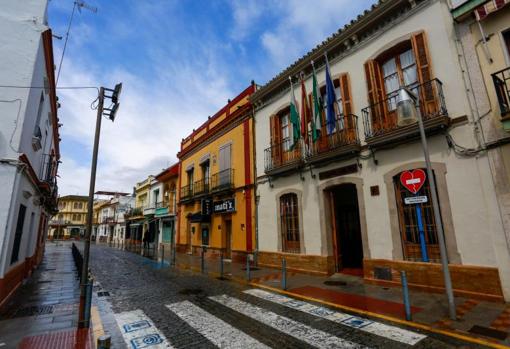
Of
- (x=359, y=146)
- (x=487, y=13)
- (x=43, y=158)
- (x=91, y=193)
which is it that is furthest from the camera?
(x=43, y=158)

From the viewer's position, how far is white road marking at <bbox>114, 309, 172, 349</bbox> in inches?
169

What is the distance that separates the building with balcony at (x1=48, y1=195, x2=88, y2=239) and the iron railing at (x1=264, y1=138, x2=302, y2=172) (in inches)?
2554

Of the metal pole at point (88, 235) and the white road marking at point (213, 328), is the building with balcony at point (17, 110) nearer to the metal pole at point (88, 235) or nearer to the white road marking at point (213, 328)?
the metal pole at point (88, 235)

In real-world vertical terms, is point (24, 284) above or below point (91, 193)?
below

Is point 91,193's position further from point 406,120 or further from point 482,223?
point 482,223

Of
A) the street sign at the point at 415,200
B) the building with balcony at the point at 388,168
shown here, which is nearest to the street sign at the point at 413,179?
the building with balcony at the point at 388,168

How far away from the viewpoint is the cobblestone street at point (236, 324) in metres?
4.25

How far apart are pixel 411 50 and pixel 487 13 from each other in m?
2.03

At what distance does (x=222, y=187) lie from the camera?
1591 cm

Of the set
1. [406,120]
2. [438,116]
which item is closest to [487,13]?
[438,116]

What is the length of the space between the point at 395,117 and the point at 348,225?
16.8ft

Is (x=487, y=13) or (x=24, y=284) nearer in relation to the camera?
(x=487, y=13)

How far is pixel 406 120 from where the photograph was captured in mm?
5273

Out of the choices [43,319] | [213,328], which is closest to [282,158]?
[213,328]
